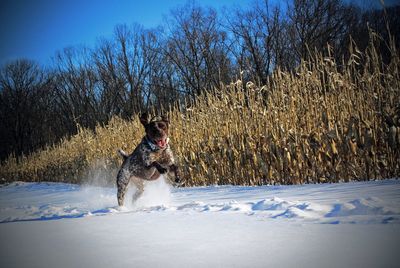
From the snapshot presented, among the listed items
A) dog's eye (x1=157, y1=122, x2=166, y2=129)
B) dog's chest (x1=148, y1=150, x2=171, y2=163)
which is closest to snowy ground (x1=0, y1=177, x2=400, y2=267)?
dog's chest (x1=148, y1=150, x2=171, y2=163)

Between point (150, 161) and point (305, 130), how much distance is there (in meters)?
2.76

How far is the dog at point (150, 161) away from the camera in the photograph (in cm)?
413

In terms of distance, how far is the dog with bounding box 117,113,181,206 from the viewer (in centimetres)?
413

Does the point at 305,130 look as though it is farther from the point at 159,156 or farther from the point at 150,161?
the point at 150,161

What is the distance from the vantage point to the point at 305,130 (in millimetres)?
5074

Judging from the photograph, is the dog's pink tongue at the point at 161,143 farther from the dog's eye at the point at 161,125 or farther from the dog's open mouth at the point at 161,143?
the dog's eye at the point at 161,125

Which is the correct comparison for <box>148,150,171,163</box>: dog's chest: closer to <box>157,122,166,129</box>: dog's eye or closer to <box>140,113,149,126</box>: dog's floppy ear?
<box>157,122,166,129</box>: dog's eye

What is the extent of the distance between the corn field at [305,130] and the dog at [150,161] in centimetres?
192

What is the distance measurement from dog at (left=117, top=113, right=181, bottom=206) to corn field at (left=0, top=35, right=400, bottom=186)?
192 cm

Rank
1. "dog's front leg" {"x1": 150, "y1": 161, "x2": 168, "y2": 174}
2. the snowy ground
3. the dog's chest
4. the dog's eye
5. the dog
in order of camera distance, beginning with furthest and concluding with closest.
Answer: the dog's eye → the dog's chest → the dog → "dog's front leg" {"x1": 150, "y1": 161, "x2": 168, "y2": 174} → the snowy ground

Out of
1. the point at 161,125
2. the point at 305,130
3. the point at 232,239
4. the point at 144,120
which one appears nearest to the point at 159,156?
the point at 161,125

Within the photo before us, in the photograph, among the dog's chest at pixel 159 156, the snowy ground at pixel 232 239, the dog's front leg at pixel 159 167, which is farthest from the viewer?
the dog's chest at pixel 159 156

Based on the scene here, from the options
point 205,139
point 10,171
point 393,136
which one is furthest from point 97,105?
point 393,136

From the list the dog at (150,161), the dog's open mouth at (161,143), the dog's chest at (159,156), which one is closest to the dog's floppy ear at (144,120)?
the dog at (150,161)
